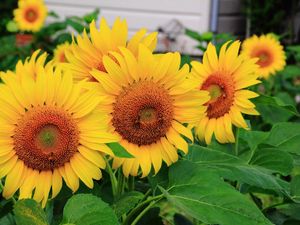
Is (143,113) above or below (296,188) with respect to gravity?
above

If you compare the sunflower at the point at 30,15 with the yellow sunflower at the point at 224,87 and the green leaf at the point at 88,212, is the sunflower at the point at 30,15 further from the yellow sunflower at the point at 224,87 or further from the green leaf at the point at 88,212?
the green leaf at the point at 88,212

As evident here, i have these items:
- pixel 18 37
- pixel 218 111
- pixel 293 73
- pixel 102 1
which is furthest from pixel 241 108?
pixel 102 1

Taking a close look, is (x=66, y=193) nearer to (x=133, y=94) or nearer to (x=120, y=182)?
(x=120, y=182)

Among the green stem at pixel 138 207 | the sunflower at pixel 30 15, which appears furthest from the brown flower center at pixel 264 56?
the green stem at pixel 138 207

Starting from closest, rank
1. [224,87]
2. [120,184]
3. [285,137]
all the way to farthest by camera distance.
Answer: [120,184], [224,87], [285,137]

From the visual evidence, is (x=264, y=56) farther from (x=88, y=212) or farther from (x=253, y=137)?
(x=88, y=212)

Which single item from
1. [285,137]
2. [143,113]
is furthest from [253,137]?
[143,113]
